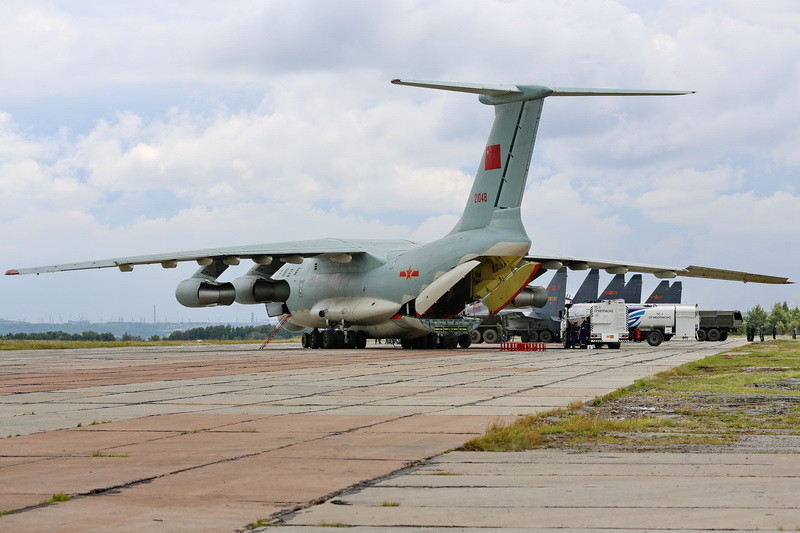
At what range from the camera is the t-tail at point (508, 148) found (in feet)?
115

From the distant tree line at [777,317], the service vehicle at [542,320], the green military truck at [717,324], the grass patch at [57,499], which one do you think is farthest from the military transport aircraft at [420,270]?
the distant tree line at [777,317]

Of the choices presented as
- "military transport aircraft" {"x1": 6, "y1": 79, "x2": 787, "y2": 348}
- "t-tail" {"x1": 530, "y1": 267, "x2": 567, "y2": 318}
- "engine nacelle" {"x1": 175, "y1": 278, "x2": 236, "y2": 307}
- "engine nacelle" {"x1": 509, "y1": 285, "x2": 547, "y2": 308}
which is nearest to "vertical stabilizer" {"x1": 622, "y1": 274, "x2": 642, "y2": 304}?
"t-tail" {"x1": 530, "y1": 267, "x2": 567, "y2": 318}

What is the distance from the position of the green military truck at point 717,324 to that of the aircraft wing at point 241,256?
26851 millimetres

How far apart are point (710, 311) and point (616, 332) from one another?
1859 centimetres

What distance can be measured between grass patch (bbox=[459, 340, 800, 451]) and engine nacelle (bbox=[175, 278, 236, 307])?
24940 mm

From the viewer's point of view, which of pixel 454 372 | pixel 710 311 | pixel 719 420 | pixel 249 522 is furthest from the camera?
pixel 710 311

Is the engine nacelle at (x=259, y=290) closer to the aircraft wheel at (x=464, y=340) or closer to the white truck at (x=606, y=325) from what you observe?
the aircraft wheel at (x=464, y=340)

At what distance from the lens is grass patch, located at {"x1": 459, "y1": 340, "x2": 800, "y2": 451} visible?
9883mm

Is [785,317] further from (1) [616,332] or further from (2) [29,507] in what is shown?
(2) [29,507]

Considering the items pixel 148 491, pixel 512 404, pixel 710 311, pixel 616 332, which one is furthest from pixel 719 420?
pixel 710 311

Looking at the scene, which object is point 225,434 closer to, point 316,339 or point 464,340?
point 464,340

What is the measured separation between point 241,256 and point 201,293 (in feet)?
9.66

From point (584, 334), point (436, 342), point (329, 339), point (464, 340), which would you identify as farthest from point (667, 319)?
point (329, 339)

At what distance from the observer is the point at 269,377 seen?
21.4 m
